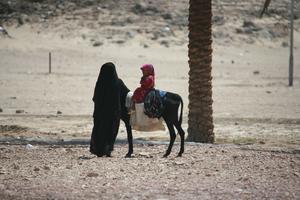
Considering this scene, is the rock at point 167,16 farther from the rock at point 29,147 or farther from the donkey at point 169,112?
the donkey at point 169,112

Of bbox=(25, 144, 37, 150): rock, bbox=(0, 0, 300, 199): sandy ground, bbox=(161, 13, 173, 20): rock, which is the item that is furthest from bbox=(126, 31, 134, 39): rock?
bbox=(25, 144, 37, 150): rock

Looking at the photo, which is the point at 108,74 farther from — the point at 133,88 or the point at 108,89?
the point at 133,88

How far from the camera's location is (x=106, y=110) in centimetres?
1110

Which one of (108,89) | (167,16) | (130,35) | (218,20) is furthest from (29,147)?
(218,20)

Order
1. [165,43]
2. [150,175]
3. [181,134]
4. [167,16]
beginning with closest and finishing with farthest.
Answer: [150,175] → [181,134] → [165,43] → [167,16]


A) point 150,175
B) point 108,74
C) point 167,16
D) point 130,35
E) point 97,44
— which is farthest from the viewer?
point 167,16

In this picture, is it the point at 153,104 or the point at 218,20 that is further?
the point at 218,20

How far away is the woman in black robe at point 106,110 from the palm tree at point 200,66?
298 cm

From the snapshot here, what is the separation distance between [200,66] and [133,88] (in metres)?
15.6

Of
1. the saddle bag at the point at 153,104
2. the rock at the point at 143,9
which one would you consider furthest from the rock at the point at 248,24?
the saddle bag at the point at 153,104

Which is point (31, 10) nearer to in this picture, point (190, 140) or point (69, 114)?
point (69, 114)

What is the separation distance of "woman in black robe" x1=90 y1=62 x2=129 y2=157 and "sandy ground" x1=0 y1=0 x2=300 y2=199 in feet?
0.86

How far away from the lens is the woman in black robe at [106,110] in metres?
11.0

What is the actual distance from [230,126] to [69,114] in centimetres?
490
